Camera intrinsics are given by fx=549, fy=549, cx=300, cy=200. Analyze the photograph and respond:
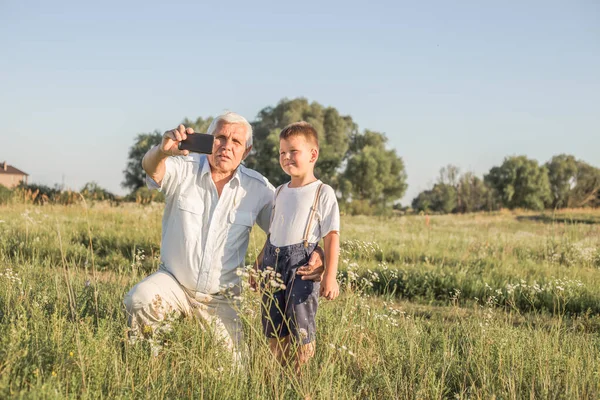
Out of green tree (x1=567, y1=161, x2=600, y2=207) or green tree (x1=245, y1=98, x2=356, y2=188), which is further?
green tree (x1=245, y1=98, x2=356, y2=188)

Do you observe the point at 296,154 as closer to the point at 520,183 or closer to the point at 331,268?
the point at 331,268

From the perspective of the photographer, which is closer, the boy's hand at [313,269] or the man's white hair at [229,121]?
the boy's hand at [313,269]

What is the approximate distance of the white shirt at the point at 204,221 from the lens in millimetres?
4336

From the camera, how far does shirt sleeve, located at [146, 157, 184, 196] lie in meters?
4.44

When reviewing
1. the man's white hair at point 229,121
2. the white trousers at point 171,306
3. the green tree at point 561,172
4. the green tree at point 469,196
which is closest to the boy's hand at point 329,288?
the white trousers at point 171,306

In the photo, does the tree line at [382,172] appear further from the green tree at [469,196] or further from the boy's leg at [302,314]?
the boy's leg at [302,314]

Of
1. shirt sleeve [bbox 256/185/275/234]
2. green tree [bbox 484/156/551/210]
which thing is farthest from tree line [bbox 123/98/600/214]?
shirt sleeve [bbox 256/185/275/234]

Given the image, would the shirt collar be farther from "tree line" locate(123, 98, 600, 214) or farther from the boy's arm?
"tree line" locate(123, 98, 600, 214)

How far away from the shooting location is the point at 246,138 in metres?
4.61

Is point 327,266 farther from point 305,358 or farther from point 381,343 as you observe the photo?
point 381,343

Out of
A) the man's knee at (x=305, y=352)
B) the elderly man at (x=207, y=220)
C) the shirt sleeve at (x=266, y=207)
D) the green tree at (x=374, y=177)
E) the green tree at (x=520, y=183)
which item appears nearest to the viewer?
the man's knee at (x=305, y=352)

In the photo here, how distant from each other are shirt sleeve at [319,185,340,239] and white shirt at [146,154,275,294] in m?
0.69

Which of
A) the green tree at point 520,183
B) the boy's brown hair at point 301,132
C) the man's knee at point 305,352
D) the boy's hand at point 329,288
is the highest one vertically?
the green tree at point 520,183

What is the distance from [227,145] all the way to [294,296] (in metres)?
1.39
